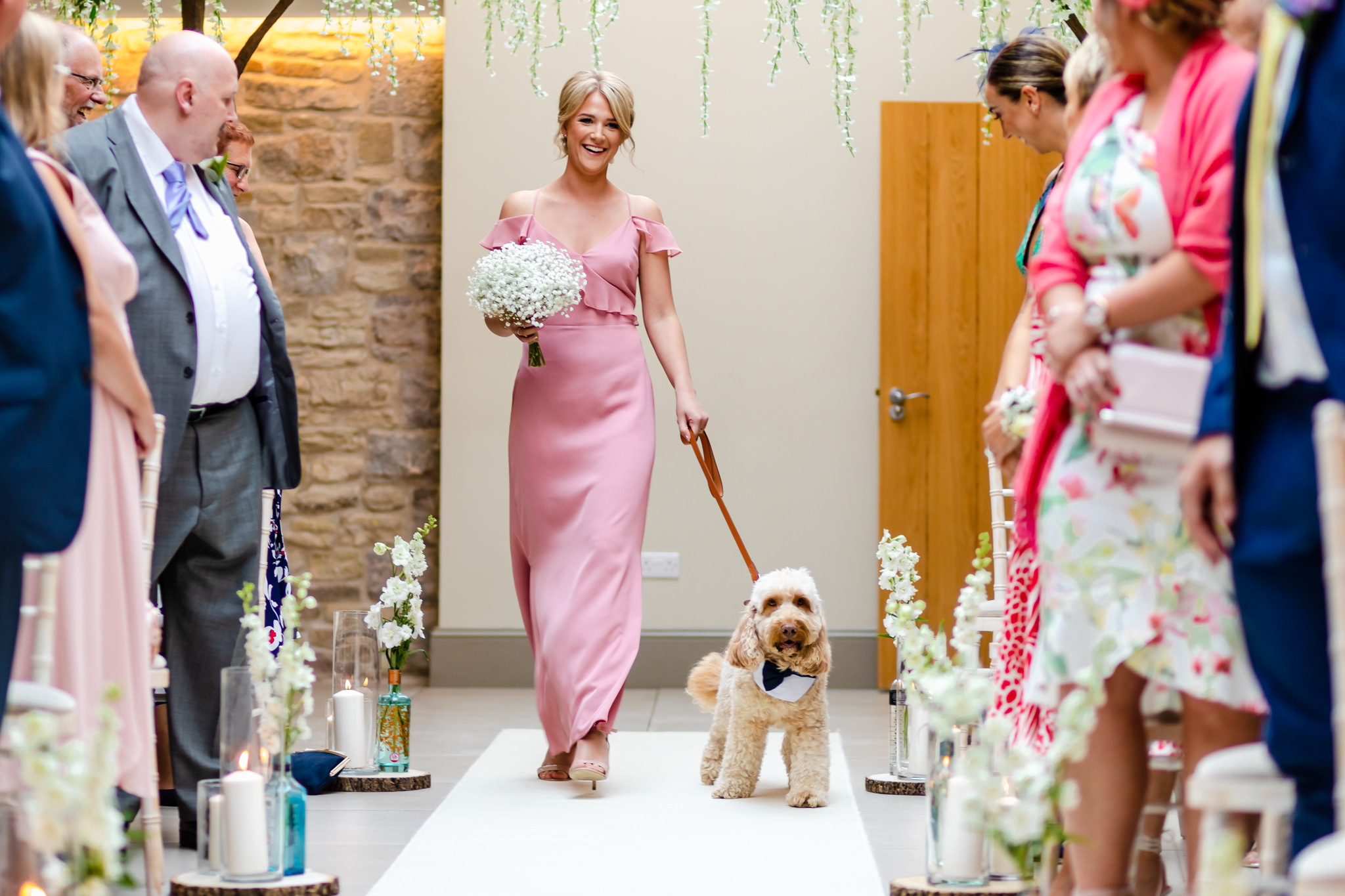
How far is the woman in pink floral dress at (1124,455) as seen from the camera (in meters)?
1.80

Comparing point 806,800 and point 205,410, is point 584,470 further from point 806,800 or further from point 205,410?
point 205,410

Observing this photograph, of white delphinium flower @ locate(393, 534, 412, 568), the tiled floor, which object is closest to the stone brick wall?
the tiled floor

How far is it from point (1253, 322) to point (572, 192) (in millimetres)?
3027

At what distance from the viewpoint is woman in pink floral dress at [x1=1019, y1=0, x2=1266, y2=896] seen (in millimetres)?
1804

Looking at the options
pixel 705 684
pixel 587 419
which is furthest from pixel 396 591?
pixel 705 684

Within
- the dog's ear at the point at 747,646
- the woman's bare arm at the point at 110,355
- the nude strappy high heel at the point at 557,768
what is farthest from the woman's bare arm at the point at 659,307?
the woman's bare arm at the point at 110,355

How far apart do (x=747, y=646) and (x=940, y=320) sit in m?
2.84

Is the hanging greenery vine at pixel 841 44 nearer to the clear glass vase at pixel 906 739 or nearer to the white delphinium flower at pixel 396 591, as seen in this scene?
the clear glass vase at pixel 906 739

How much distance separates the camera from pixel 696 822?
3.45m

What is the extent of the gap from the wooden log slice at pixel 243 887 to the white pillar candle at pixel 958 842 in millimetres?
1157

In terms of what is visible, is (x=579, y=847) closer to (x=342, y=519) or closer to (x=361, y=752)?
(x=361, y=752)

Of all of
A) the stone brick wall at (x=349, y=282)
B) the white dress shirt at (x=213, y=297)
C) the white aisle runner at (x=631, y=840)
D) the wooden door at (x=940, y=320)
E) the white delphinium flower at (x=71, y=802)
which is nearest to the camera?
the white delphinium flower at (x=71, y=802)

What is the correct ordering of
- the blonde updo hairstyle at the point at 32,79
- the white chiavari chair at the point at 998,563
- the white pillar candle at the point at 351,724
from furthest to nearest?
the white pillar candle at the point at 351,724, the white chiavari chair at the point at 998,563, the blonde updo hairstyle at the point at 32,79

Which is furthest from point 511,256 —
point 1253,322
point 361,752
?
point 1253,322
